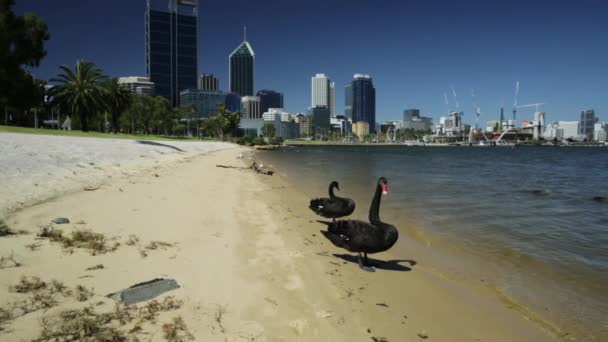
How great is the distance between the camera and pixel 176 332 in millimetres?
3611

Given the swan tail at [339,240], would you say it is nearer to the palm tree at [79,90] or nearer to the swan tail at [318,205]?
the swan tail at [318,205]

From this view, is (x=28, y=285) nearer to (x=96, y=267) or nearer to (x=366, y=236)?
(x=96, y=267)

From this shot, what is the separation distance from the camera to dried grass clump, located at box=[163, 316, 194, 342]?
11.5 feet

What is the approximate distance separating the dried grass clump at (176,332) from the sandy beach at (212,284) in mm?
11

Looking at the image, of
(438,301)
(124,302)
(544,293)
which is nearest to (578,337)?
(544,293)

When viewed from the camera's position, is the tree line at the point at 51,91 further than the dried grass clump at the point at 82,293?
Yes

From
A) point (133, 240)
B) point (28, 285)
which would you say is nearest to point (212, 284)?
point (28, 285)

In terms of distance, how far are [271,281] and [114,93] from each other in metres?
84.2

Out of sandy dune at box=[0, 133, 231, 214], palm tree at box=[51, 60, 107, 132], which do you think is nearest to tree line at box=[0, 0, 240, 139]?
palm tree at box=[51, 60, 107, 132]

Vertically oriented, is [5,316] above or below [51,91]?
below

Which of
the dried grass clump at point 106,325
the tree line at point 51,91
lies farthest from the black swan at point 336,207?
the tree line at point 51,91

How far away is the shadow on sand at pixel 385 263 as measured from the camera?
297 inches

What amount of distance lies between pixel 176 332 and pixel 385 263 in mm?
5514

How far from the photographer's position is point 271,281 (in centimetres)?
558
